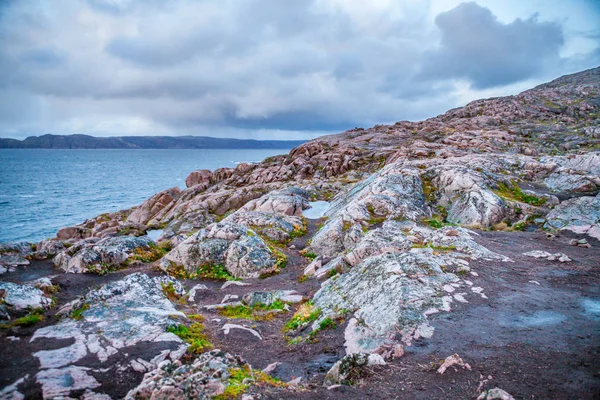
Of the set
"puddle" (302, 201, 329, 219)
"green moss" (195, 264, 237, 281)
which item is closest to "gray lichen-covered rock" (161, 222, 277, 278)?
"green moss" (195, 264, 237, 281)

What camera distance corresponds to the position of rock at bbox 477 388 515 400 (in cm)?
690

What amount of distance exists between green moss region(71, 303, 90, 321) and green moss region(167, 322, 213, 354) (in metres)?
3.58

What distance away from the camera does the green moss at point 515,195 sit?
91.9 ft

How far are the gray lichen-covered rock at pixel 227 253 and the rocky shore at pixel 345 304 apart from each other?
10 centimetres

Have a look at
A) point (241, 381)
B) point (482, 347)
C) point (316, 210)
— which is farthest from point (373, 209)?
point (241, 381)

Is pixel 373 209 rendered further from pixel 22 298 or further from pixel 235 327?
pixel 22 298

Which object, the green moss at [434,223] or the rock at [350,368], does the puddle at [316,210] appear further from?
the rock at [350,368]

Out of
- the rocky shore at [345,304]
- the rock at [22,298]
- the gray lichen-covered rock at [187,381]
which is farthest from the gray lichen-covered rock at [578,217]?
the rock at [22,298]

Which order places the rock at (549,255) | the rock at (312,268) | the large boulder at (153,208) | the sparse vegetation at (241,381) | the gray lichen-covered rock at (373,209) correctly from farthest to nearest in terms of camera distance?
1. the large boulder at (153,208)
2. the gray lichen-covered rock at (373,209)
3. the rock at (312,268)
4. the rock at (549,255)
5. the sparse vegetation at (241,381)

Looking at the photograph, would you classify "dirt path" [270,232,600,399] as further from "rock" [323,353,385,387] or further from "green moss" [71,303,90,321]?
"green moss" [71,303,90,321]

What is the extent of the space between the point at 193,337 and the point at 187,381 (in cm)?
407

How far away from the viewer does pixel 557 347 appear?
9344 mm

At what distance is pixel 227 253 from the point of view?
22562 mm

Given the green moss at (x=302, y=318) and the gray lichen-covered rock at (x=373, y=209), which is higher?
the gray lichen-covered rock at (x=373, y=209)
